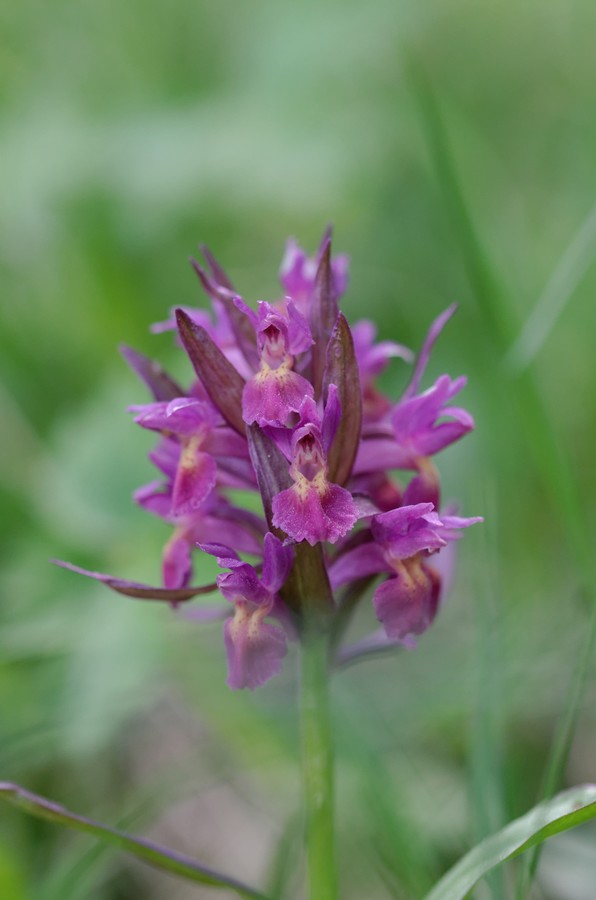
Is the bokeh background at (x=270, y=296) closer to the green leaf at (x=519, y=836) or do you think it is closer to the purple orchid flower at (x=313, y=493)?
the green leaf at (x=519, y=836)

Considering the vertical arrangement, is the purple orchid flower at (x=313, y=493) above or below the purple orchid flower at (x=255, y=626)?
above

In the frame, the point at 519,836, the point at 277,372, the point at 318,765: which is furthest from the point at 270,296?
the point at 519,836

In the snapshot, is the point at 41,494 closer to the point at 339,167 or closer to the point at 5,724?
the point at 5,724

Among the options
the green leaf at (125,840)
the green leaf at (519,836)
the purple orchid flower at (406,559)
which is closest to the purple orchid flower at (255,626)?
the purple orchid flower at (406,559)

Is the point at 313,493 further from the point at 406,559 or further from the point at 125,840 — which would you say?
the point at 125,840

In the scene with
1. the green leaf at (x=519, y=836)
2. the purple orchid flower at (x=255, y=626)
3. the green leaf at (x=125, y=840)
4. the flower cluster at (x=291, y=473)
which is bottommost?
the green leaf at (x=125, y=840)

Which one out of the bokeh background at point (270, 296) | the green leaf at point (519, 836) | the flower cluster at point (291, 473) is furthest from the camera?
the bokeh background at point (270, 296)
